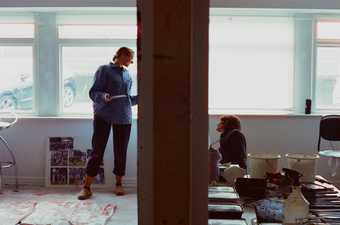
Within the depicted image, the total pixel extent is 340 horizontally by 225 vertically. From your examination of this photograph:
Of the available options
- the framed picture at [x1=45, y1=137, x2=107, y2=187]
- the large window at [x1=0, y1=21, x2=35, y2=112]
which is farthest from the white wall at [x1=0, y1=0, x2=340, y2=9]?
the framed picture at [x1=45, y1=137, x2=107, y2=187]

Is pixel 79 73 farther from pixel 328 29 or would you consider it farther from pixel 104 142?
pixel 328 29

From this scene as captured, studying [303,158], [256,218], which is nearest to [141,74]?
[256,218]

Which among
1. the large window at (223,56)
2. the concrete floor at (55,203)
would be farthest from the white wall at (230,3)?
the concrete floor at (55,203)

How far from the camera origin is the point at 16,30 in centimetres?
590

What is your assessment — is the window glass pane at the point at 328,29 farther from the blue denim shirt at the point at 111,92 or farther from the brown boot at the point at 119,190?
the brown boot at the point at 119,190

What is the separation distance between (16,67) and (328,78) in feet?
11.8

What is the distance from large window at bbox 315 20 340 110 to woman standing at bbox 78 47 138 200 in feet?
7.11

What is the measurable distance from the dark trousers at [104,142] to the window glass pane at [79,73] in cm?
77

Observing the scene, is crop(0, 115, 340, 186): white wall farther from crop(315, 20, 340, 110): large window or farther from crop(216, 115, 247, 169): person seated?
crop(216, 115, 247, 169): person seated

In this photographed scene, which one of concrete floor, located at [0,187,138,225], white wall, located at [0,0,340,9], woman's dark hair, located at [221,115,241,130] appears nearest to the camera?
woman's dark hair, located at [221,115,241,130]

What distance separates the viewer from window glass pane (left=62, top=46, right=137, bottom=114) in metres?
5.88

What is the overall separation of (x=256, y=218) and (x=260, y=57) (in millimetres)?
4006

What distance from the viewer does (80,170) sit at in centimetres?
569

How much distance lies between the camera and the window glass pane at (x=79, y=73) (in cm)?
588
